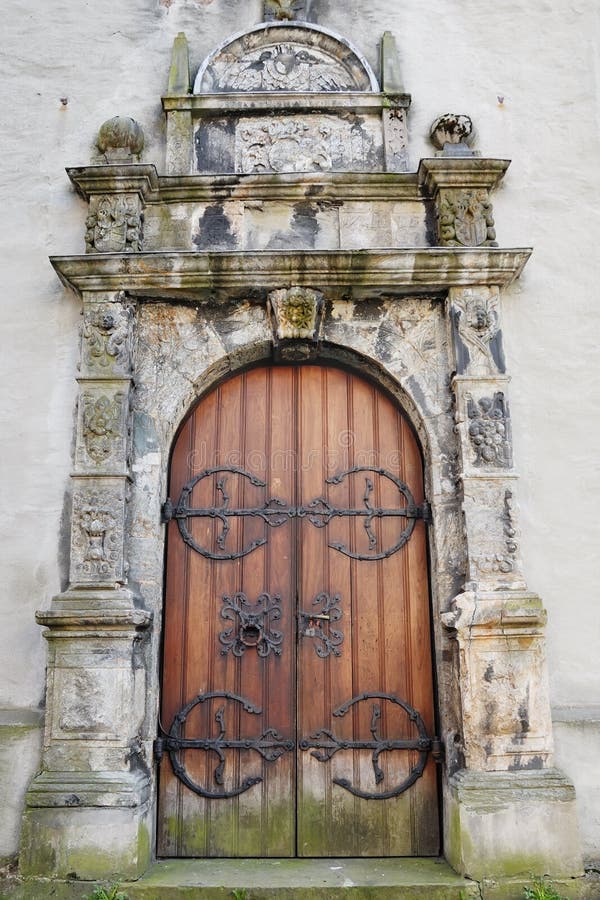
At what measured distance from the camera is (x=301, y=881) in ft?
11.3

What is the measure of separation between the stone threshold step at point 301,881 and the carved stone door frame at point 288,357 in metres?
0.11

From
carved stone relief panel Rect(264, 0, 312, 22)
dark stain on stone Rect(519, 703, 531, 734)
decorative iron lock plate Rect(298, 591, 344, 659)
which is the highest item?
carved stone relief panel Rect(264, 0, 312, 22)

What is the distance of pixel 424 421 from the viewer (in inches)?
160

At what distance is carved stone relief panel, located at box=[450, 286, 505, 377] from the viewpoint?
13.3ft

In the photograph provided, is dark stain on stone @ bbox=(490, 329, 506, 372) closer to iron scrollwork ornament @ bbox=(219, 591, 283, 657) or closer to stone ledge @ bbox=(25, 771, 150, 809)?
iron scrollwork ornament @ bbox=(219, 591, 283, 657)

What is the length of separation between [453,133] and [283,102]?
948 mm

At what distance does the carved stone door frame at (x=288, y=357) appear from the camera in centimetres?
352

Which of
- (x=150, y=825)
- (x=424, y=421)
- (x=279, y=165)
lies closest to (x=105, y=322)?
(x=279, y=165)

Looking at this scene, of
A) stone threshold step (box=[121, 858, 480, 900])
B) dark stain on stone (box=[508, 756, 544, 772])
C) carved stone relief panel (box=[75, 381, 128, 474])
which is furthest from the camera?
carved stone relief panel (box=[75, 381, 128, 474])

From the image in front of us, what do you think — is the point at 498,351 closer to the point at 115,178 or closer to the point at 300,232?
the point at 300,232

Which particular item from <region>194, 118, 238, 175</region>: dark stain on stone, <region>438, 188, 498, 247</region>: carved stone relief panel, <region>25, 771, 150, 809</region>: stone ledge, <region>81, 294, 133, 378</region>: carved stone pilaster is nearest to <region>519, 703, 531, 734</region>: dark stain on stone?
<region>25, 771, 150, 809</region>: stone ledge

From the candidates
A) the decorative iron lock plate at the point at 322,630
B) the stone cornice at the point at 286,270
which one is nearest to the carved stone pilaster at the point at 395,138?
the stone cornice at the point at 286,270

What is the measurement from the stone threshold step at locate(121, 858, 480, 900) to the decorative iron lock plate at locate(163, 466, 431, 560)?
1.39 metres

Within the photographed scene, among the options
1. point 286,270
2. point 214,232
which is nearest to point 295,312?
point 286,270
